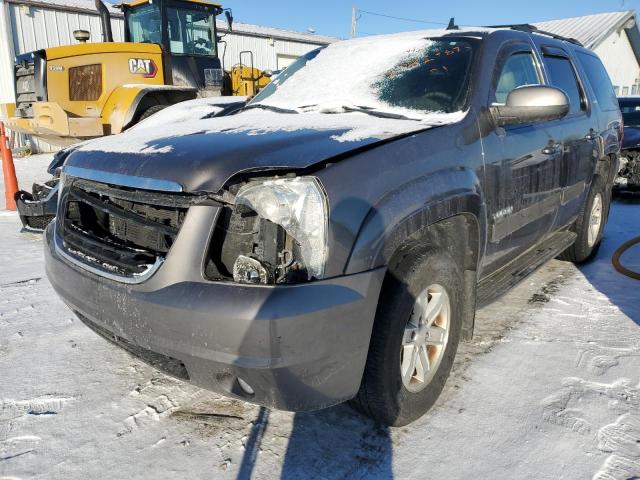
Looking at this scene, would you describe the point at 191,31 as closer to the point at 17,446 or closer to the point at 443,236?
the point at 443,236

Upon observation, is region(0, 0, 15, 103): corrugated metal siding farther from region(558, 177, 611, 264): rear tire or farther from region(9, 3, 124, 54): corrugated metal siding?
region(558, 177, 611, 264): rear tire

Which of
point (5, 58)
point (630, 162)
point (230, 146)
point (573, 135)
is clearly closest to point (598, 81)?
point (573, 135)

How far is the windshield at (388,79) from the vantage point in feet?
9.49

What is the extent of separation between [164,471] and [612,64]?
31.7 meters

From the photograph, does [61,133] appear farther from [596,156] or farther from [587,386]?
[587,386]

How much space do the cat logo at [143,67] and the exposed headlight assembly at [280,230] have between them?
748 centimetres

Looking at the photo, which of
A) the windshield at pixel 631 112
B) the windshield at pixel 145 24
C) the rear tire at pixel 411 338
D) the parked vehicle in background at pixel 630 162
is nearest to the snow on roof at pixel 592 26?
the windshield at pixel 631 112

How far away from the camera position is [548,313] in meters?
3.78

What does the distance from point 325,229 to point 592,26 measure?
3014 centimetres

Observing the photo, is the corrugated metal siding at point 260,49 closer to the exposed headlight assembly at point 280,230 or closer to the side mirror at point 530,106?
the side mirror at point 530,106

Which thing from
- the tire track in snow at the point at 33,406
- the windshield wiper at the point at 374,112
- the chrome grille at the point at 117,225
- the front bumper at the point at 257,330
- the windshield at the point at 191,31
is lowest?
the tire track in snow at the point at 33,406

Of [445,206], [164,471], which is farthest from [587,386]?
[164,471]

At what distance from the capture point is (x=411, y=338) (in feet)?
7.60

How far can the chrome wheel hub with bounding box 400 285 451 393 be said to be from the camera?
2317 millimetres
